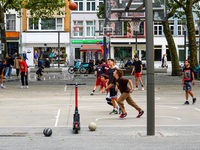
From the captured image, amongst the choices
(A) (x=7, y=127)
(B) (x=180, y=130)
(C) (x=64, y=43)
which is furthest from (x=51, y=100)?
(C) (x=64, y=43)

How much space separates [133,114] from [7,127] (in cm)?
404

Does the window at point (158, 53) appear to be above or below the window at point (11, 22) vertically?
below

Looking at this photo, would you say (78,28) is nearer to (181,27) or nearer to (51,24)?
(51,24)

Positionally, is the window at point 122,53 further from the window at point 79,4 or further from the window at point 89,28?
the window at point 79,4

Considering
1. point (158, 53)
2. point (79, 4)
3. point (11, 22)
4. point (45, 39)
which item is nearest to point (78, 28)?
point (79, 4)

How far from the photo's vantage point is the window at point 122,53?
5972 cm

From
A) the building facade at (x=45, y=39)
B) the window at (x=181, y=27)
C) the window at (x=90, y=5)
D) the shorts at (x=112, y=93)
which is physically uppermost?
the window at (x=90, y=5)

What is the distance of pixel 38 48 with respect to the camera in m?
58.2

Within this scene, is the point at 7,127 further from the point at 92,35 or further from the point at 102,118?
the point at 92,35

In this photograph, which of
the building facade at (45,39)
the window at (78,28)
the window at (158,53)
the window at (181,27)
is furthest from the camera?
the window at (181,27)

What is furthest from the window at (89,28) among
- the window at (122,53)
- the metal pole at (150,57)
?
the metal pole at (150,57)

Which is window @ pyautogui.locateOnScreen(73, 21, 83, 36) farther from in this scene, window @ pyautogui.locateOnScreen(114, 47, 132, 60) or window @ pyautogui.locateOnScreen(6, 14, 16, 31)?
window @ pyautogui.locateOnScreen(6, 14, 16, 31)

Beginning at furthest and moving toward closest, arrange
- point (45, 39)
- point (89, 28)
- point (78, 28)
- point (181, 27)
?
1. point (181, 27)
2. point (89, 28)
3. point (78, 28)
4. point (45, 39)

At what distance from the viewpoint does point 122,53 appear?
196ft
